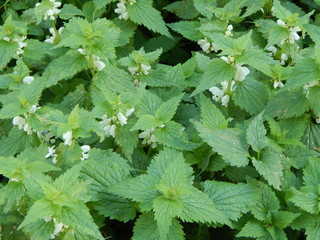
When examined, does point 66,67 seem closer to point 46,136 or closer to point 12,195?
point 46,136

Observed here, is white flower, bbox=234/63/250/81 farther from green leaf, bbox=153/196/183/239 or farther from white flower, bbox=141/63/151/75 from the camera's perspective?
green leaf, bbox=153/196/183/239

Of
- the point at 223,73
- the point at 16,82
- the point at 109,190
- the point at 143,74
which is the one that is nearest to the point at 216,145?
the point at 223,73

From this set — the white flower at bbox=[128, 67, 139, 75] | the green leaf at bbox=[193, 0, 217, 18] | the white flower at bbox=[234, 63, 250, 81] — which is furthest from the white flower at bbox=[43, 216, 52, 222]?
the green leaf at bbox=[193, 0, 217, 18]

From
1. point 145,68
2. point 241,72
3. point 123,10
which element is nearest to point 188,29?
point 123,10

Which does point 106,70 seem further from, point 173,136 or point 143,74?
point 173,136

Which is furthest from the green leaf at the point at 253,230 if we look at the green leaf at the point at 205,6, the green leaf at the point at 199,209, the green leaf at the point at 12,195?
the green leaf at the point at 205,6

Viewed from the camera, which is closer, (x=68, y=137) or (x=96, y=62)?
(x=68, y=137)
